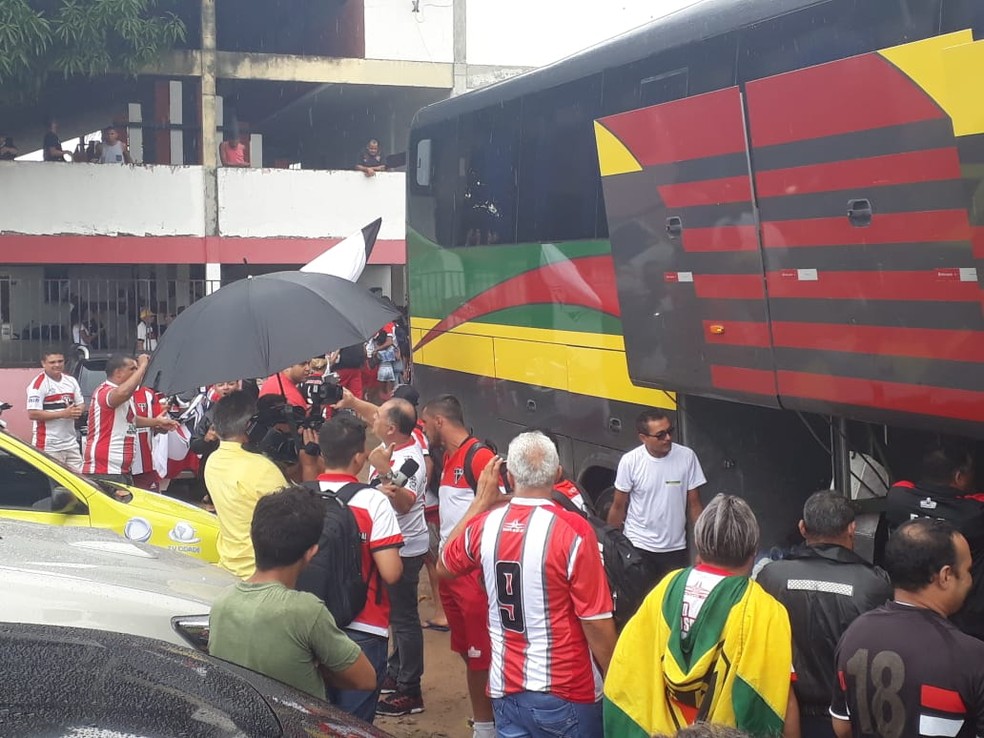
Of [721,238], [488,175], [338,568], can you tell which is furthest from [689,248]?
[488,175]

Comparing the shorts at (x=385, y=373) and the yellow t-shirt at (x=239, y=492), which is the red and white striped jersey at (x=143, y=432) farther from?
the shorts at (x=385, y=373)

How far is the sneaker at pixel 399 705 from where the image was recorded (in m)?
6.22

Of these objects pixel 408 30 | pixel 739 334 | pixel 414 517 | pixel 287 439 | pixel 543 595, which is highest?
pixel 408 30

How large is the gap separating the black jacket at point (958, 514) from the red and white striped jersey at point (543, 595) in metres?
1.55

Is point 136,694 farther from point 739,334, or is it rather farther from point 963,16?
point 739,334

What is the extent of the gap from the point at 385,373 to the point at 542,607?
45.1 ft

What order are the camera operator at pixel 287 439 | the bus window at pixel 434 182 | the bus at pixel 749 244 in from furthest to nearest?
the bus window at pixel 434 182 < the camera operator at pixel 287 439 < the bus at pixel 749 244

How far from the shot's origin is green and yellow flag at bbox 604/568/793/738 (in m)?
3.40

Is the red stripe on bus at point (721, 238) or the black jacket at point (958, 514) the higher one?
the red stripe on bus at point (721, 238)

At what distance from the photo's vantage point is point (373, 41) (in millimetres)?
20297

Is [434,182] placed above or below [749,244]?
above

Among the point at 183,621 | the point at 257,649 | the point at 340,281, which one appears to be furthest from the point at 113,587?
the point at 340,281

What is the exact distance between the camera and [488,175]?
949 cm

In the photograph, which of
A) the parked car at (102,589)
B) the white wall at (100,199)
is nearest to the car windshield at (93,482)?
the parked car at (102,589)
